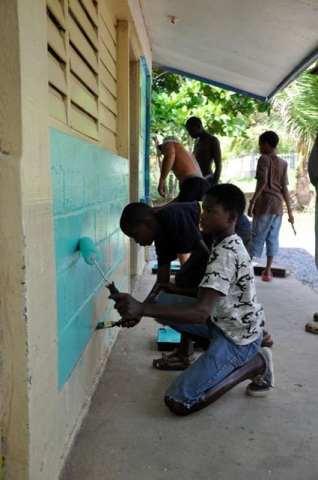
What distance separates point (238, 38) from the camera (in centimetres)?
450

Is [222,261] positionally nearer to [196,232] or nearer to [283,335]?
[196,232]

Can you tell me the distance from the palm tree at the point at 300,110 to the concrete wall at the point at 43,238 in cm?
1192

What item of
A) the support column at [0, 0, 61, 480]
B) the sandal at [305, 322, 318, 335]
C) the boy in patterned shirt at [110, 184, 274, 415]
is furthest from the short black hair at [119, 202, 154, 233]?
the sandal at [305, 322, 318, 335]

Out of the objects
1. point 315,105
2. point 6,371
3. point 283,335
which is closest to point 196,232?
point 283,335

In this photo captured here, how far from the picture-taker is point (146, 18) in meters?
5.02

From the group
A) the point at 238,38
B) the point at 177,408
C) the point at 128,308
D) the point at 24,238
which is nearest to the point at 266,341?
the point at 177,408

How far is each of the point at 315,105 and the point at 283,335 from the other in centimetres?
1159

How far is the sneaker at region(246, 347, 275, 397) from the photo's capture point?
2451 millimetres

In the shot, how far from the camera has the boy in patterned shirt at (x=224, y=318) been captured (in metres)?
2.20

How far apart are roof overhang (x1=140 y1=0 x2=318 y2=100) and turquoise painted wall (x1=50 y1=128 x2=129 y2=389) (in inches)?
74.7

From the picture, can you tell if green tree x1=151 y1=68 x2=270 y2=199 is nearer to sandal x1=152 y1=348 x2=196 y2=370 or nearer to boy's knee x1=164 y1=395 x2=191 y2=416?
sandal x1=152 y1=348 x2=196 y2=370

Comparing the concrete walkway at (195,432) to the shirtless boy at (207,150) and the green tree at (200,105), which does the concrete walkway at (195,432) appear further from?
the green tree at (200,105)

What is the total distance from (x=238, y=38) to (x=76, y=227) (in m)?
3.37

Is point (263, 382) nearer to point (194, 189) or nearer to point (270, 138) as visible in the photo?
point (194, 189)
